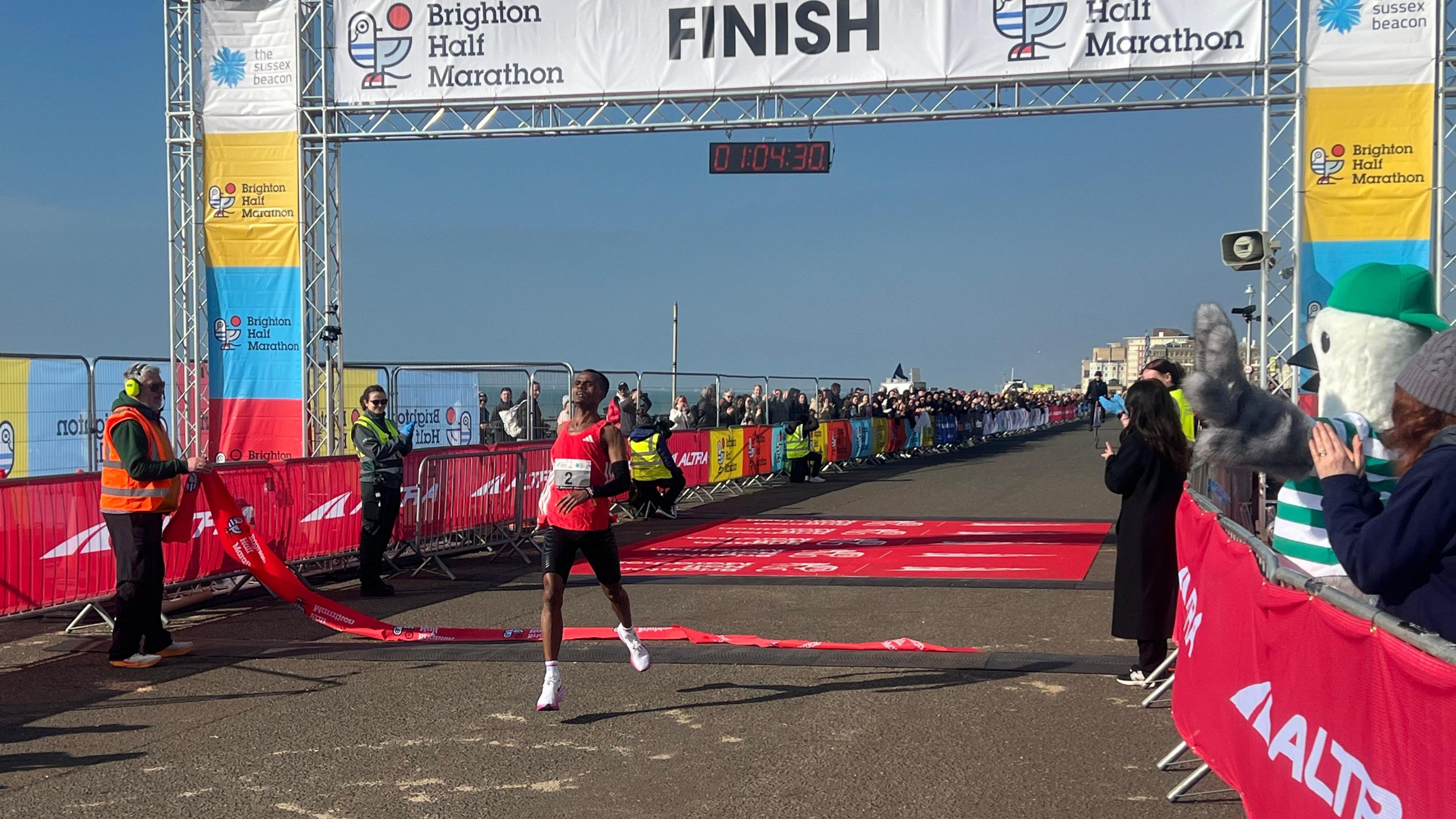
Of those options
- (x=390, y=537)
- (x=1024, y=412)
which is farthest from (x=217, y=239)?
(x=1024, y=412)

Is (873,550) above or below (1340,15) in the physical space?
below

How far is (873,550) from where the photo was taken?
1422 cm

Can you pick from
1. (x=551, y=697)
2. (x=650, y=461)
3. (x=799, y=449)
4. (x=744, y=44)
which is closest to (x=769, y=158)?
(x=744, y=44)

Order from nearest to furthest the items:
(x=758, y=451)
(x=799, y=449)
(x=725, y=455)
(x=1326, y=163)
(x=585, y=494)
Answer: (x=585, y=494) → (x=1326, y=163) → (x=725, y=455) → (x=758, y=451) → (x=799, y=449)

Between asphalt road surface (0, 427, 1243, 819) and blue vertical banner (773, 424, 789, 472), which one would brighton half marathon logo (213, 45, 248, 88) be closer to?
asphalt road surface (0, 427, 1243, 819)

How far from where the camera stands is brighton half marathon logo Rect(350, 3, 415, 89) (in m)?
17.4

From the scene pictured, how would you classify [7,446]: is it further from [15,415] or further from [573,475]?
[573,475]

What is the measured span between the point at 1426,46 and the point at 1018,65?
15.4 ft

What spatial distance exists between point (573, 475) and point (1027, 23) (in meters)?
11.3

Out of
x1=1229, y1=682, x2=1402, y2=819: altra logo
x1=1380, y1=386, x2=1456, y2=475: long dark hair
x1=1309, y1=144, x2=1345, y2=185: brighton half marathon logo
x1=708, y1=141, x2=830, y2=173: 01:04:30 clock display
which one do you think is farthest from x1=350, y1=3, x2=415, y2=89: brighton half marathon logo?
x1=1380, y1=386, x2=1456, y2=475: long dark hair

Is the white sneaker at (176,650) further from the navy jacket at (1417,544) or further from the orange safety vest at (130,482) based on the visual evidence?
the navy jacket at (1417,544)

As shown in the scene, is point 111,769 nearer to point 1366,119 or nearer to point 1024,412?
point 1366,119

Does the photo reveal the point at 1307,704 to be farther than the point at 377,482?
No

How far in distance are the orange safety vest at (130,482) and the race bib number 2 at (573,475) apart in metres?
2.92
